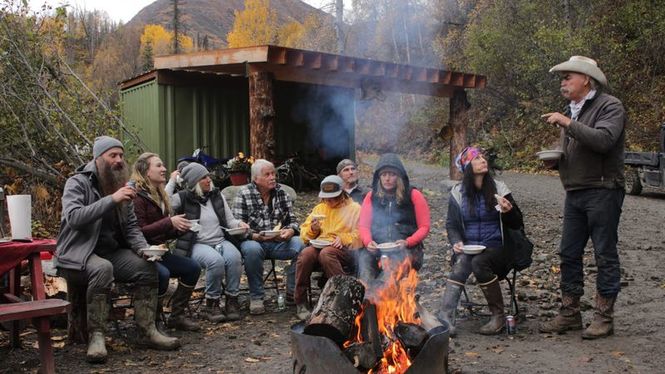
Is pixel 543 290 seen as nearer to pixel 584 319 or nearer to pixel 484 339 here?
pixel 584 319

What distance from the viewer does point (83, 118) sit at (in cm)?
895

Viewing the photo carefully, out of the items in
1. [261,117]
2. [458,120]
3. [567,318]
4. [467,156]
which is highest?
[458,120]

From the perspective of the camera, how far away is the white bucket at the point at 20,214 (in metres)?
4.04

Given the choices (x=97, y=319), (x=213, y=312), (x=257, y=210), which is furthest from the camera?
(x=257, y=210)

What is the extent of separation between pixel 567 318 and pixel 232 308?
8.97ft

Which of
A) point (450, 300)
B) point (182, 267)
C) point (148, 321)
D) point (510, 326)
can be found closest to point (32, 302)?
point (148, 321)

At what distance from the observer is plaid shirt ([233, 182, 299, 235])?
5.77 meters

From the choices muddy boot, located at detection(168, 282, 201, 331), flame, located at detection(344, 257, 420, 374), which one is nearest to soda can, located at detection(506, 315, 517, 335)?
flame, located at detection(344, 257, 420, 374)

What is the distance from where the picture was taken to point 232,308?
5.33 meters

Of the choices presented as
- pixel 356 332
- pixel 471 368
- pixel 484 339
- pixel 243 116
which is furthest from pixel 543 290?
pixel 243 116

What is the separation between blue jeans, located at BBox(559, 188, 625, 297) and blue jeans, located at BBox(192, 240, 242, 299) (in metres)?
2.68

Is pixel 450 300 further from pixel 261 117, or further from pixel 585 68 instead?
pixel 261 117

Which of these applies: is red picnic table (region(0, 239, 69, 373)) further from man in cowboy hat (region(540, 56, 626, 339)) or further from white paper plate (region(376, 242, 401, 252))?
man in cowboy hat (region(540, 56, 626, 339))

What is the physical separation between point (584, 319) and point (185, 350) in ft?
10.4
